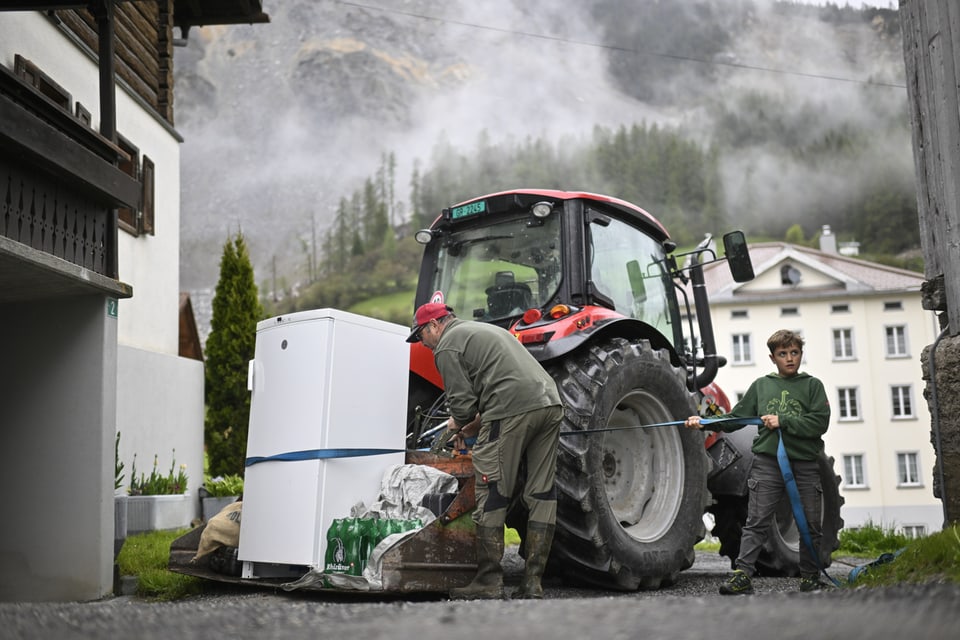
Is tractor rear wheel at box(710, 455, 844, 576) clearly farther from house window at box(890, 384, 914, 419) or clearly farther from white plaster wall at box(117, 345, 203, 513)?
house window at box(890, 384, 914, 419)

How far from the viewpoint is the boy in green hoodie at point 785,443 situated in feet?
17.5

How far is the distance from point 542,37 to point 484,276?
108 meters

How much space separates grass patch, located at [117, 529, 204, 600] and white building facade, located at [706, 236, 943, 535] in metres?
40.6

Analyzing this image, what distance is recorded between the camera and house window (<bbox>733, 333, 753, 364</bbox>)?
4712 cm

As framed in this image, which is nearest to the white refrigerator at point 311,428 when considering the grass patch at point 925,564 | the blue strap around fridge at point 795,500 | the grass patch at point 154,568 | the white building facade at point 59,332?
the grass patch at point 154,568

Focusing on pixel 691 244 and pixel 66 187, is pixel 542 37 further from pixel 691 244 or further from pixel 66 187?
pixel 66 187

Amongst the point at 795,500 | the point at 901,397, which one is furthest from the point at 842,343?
the point at 795,500

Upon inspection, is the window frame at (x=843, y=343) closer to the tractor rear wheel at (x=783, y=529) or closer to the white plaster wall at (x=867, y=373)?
the white plaster wall at (x=867, y=373)

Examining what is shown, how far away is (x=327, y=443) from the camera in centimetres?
507

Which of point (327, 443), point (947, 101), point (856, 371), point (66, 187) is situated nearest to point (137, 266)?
point (66, 187)

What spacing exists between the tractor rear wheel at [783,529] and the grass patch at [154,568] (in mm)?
3556

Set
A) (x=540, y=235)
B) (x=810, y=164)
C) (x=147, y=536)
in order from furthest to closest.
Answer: (x=810, y=164), (x=147, y=536), (x=540, y=235)

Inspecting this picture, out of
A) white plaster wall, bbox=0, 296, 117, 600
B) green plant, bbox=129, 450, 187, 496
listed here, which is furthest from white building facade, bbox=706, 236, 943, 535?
white plaster wall, bbox=0, 296, 117, 600

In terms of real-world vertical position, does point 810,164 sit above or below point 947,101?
above
